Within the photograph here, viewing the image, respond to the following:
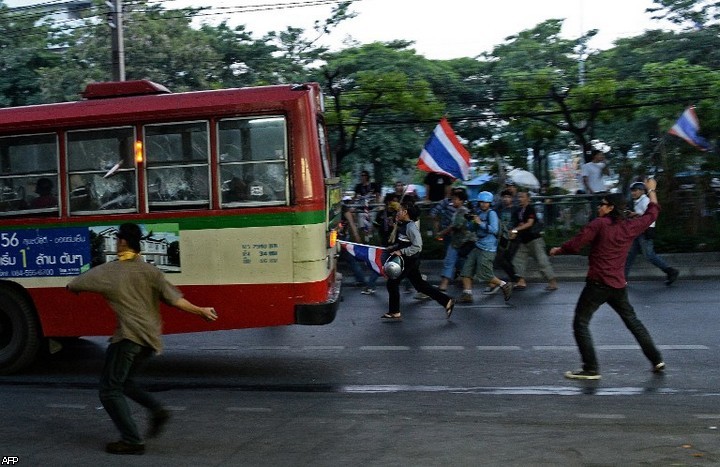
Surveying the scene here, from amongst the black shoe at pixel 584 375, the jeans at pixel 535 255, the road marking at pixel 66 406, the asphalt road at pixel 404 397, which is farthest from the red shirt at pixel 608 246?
the jeans at pixel 535 255

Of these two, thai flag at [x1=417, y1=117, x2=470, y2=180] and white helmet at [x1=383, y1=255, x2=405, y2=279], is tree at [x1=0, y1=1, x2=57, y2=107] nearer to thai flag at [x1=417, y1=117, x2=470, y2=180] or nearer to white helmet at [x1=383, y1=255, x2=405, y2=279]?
thai flag at [x1=417, y1=117, x2=470, y2=180]

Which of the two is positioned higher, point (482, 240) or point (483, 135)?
point (483, 135)

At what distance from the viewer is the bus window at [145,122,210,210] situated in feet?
28.2

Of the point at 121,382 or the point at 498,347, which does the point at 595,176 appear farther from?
the point at 121,382

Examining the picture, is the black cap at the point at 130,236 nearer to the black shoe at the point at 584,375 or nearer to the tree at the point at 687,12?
the black shoe at the point at 584,375

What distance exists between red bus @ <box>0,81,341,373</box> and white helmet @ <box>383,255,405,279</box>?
254cm

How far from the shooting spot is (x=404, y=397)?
25.3 feet

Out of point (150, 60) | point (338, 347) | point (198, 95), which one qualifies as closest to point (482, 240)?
point (338, 347)

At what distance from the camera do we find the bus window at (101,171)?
873 cm

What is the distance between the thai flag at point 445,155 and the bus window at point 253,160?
9238 mm

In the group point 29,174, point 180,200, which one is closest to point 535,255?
point 180,200

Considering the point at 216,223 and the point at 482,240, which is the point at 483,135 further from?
the point at 216,223

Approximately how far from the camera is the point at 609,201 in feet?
27.0

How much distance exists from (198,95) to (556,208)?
10517 millimetres
